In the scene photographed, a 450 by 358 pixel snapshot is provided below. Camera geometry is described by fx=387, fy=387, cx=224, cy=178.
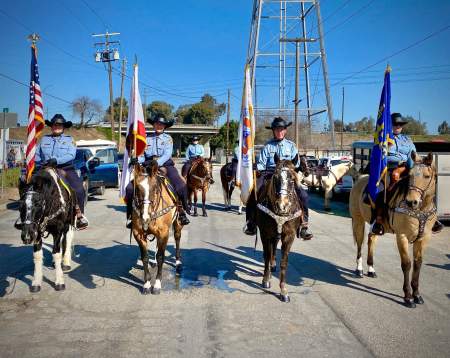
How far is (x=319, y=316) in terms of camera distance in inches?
203

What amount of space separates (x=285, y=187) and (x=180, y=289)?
241cm

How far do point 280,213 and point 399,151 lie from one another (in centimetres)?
260

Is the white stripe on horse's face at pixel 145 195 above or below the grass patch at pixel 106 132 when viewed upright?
below

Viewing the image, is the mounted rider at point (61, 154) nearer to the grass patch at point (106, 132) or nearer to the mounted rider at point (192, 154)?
the mounted rider at point (192, 154)

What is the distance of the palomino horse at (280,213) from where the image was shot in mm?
5461

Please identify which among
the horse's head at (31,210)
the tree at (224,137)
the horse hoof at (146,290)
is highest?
the tree at (224,137)

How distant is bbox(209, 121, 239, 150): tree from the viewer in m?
59.9

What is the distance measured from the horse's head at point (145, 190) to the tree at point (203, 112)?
82.6 m

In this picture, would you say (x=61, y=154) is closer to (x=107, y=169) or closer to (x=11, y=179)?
(x=107, y=169)

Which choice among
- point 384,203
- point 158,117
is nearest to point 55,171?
point 158,117

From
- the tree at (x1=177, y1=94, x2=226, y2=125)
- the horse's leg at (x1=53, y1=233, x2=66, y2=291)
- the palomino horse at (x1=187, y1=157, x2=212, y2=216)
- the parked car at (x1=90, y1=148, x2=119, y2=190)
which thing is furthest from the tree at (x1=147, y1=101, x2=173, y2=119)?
the horse's leg at (x1=53, y1=233, x2=66, y2=291)

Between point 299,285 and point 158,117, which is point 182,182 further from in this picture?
point 299,285

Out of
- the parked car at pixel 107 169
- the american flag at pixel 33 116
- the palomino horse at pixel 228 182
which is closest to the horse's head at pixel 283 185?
the american flag at pixel 33 116

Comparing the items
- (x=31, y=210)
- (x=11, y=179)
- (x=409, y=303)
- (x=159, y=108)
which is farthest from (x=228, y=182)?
(x=159, y=108)
